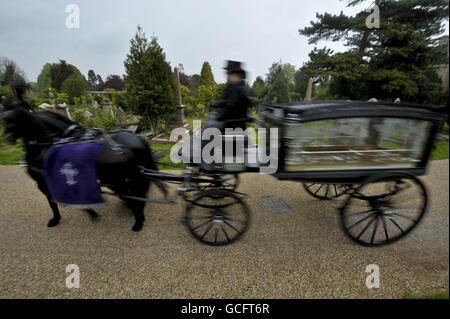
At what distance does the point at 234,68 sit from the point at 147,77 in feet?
22.6

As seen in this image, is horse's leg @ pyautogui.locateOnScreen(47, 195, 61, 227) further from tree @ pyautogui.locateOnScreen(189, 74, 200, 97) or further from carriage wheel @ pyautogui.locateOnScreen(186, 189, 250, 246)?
tree @ pyautogui.locateOnScreen(189, 74, 200, 97)

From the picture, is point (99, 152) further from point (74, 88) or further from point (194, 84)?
point (194, 84)

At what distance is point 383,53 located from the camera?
8.14m

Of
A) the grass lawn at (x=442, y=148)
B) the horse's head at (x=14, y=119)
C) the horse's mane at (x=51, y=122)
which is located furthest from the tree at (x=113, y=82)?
the grass lawn at (x=442, y=148)

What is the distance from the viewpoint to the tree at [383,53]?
22.9 feet

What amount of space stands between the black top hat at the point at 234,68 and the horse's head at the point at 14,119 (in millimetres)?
2674

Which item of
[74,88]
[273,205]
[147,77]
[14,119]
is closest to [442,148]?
[273,205]

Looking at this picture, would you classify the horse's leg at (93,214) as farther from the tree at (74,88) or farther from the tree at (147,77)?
the tree at (74,88)

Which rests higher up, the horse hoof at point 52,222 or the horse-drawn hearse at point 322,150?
the horse-drawn hearse at point 322,150
